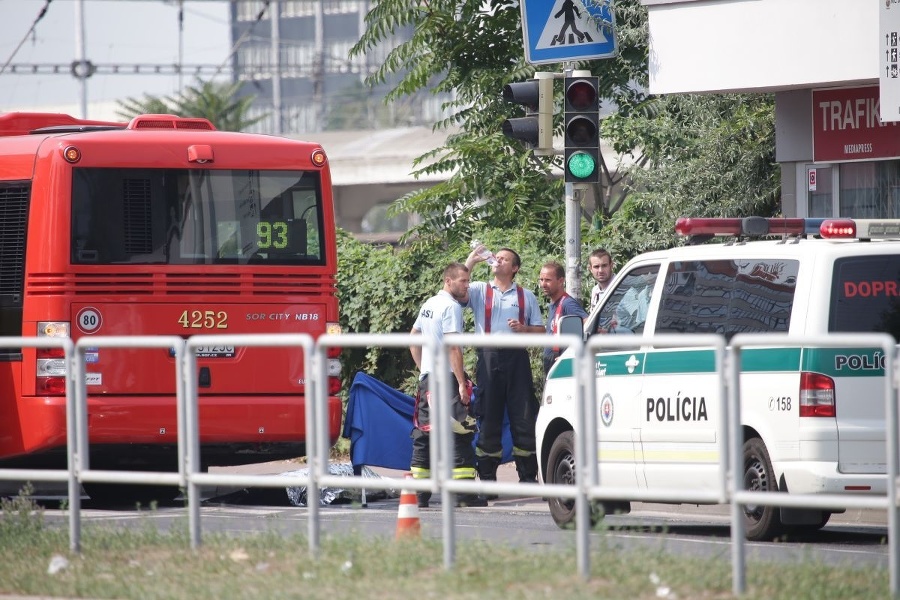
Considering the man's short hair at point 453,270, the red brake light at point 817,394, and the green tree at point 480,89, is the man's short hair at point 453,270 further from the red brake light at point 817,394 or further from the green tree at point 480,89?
the green tree at point 480,89

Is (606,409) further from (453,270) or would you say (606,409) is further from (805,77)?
(805,77)

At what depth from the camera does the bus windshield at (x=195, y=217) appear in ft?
39.1

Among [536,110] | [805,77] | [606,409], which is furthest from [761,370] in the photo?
[805,77]

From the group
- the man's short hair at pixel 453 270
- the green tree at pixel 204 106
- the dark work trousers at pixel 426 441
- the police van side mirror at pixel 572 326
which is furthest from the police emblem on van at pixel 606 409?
the green tree at pixel 204 106

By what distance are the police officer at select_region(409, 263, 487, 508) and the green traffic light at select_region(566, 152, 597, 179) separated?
1172 mm

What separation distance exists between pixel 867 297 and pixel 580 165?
4.15 metres

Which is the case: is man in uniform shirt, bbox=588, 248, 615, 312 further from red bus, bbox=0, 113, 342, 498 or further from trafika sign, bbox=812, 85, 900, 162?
trafika sign, bbox=812, 85, 900, 162

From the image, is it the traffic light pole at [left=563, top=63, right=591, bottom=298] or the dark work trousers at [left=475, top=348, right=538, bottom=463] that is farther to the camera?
the traffic light pole at [left=563, top=63, right=591, bottom=298]

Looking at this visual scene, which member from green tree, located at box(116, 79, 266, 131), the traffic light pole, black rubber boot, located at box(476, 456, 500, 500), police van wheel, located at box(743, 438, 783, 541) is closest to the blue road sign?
the traffic light pole

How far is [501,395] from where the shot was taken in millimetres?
12227

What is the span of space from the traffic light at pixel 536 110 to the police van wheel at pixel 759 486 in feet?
13.9

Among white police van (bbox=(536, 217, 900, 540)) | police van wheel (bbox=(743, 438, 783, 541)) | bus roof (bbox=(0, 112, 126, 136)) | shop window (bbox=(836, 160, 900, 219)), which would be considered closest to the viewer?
white police van (bbox=(536, 217, 900, 540))

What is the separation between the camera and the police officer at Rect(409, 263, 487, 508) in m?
11.4

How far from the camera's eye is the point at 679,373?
922cm
